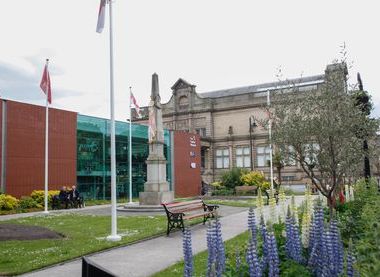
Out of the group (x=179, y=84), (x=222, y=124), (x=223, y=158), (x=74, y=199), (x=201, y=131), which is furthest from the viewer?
(x=179, y=84)

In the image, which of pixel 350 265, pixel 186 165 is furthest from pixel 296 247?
pixel 186 165

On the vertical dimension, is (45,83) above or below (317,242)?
above

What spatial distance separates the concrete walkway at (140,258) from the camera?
29.9 feet

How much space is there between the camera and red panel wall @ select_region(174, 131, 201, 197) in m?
46.0

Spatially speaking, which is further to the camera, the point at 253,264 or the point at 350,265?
the point at 253,264

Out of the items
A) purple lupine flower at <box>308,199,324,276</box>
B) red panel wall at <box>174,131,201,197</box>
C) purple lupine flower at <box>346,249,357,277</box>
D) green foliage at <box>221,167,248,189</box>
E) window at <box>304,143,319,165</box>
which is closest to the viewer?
purple lupine flower at <box>346,249,357,277</box>

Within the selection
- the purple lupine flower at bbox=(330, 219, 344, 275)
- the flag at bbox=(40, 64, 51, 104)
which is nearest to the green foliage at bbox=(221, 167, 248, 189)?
the flag at bbox=(40, 64, 51, 104)

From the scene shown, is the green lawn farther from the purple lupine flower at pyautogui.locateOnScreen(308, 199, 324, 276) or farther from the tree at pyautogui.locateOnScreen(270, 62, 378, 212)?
the purple lupine flower at pyautogui.locateOnScreen(308, 199, 324, 276)

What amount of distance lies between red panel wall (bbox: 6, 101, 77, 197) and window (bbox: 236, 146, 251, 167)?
3316 centimetres

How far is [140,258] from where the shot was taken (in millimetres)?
10523

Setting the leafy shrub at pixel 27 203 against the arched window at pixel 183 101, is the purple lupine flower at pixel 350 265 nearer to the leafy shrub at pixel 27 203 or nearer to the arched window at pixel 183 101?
the leafy shrub at pixel 27 203

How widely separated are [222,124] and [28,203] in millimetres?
40936

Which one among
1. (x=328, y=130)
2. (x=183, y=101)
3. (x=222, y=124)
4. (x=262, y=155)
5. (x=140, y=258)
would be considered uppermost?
(x=183, y=101)

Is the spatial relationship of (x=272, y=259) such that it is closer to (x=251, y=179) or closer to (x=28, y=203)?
(x=28, y=203)
